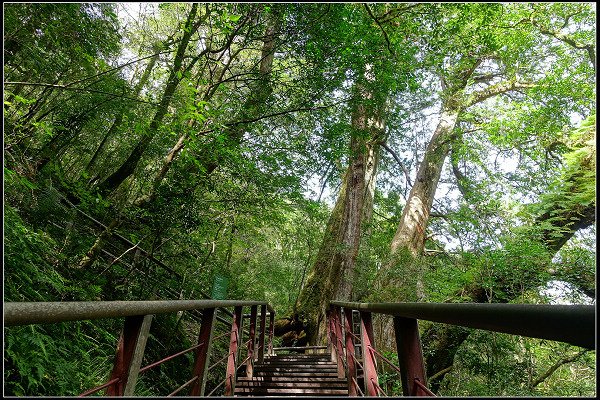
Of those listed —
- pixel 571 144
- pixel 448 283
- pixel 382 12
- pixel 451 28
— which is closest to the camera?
pixel 382 12

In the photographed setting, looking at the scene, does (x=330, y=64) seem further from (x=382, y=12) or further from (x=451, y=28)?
(x=451, y=28)

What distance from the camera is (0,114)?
172cm

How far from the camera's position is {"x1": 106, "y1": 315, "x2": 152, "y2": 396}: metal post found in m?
1.26

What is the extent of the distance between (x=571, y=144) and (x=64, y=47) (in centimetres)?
823

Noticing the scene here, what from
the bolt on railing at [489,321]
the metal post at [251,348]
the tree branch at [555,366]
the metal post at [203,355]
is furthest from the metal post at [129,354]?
the tree branch at [555,366]

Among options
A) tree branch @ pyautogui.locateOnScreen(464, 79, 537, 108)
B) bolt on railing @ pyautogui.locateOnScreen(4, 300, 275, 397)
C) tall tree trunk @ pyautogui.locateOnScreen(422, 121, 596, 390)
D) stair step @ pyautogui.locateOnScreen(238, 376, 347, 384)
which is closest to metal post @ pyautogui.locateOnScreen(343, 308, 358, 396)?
stair step @ pyautogui.locateOnScreen(238, 376, 347, 384)

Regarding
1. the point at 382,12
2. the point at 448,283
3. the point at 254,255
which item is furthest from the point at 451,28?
the point at 254,255

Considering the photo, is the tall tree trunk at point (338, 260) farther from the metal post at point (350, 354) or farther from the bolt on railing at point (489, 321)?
the bolt on railing at point (489, 321)

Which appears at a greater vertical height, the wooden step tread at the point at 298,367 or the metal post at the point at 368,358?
the metal post at the point at 368,358

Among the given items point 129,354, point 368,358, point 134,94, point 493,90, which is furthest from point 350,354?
point 493,90

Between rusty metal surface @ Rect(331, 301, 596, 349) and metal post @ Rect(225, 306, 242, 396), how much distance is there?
8.07 ft

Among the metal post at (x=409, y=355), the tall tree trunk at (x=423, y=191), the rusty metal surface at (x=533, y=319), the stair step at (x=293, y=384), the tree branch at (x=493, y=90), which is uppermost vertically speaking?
Result: the tree branch at (x=493, y=90)

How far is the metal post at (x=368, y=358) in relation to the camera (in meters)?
2.26

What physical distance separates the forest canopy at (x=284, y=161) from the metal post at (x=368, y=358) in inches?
63.0
